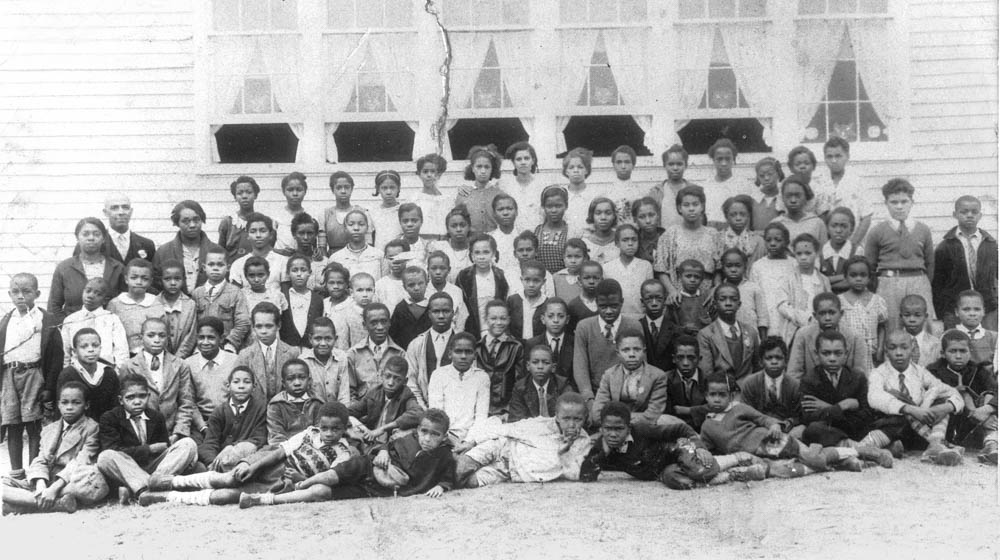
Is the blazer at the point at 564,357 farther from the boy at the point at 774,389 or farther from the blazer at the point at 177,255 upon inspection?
the blazer at the point at 177,255

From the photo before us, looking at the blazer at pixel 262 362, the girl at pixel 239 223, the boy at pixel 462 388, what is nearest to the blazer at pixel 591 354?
the boy at pixel 462 388

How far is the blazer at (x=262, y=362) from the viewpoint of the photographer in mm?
5711

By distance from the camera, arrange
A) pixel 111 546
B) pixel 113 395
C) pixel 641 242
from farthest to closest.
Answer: pixel 641 242 → pixel 113 395 → pixel 111 546

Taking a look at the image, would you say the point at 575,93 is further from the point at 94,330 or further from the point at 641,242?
the point at 94,330

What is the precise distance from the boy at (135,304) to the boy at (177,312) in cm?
6

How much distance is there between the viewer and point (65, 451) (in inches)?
213

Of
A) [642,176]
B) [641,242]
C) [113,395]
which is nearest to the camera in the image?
[113,395]

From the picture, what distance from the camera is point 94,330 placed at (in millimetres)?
5703

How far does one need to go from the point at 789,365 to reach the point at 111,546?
3726 millimetres

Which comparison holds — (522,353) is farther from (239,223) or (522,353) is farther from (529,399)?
(239,223)

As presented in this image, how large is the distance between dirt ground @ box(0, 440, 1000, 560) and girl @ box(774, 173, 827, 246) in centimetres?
151

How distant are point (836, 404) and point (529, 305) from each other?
5.87ft

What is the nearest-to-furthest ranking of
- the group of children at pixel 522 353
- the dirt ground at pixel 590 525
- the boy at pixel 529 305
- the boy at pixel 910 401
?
the dirt ground at pixel 590 525 < the group of children at pixel 522 353 < the boy at pixel 910 401 < the boy at pixel 529 305

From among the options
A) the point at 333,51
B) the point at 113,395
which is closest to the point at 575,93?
the point at 333,51
